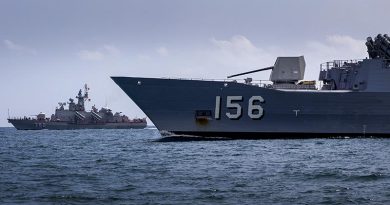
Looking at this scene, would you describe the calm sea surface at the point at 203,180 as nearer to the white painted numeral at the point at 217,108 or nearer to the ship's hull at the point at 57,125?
the white painted numeral at the point at 217,108

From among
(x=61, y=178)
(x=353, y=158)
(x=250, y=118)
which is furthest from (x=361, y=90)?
(x=61, y=178)

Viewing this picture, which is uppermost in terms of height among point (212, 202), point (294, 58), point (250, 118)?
point (294, 58)

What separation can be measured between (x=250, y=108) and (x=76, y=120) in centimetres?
8594

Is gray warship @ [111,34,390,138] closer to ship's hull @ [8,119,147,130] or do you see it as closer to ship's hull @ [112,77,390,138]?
ship's hull @ [112,77,390,138]

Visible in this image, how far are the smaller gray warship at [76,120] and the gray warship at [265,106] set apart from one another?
83.0m

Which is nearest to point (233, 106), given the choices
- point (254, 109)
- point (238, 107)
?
point (238, 107)

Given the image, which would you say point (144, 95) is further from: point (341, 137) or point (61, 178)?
point (61, 178)

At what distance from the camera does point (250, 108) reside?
41938 millimetres

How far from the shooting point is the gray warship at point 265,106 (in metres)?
41.5

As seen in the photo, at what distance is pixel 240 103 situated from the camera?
41750 mm

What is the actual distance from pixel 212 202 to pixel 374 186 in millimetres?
5407

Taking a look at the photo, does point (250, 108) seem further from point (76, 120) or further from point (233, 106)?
point (76, 120)

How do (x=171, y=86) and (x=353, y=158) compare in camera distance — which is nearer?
(x=353, y=158)

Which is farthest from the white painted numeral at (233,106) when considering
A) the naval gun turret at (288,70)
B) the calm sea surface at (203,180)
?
the calm sea surface at (203,180)
